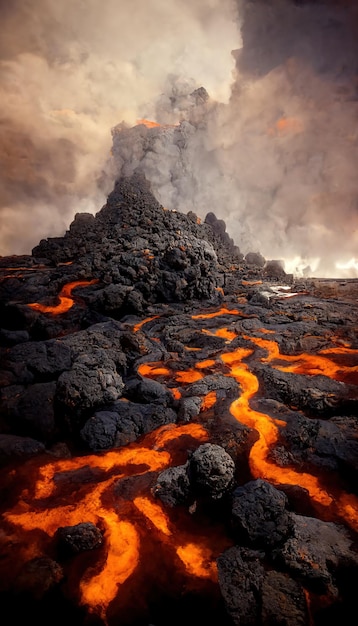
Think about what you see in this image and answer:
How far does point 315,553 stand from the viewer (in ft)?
20.4

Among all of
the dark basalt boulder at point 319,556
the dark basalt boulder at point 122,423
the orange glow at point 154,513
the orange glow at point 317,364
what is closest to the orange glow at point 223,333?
the orange glow at point 317,364

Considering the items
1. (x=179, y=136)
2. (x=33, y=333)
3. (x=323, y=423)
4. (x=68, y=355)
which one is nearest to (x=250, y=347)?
(x=323, y=423)

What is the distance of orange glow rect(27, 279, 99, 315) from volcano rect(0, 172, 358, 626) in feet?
20.8

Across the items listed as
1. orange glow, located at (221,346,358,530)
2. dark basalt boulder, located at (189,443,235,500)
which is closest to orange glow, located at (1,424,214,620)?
dark basalt boulder, located at (189,443,235,500)

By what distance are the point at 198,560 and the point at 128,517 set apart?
2319 mm

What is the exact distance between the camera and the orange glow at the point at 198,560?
21.0ft

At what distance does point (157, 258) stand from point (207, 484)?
86.2 ft

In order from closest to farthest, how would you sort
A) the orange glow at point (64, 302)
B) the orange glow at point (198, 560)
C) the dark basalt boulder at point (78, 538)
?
the orange glow at point (198, 560) < the dark basalt boulder at point (78, 538) < the orange glow at point (64, 302)

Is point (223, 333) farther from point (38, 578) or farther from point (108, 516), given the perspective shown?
point (38, 578)

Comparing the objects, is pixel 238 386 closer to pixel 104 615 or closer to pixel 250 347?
pixel 250 347

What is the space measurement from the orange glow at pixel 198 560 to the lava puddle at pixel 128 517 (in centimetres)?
2

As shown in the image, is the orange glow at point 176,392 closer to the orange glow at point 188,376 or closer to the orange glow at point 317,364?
the orange glow at point 188,376

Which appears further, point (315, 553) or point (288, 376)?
point (288, 376)

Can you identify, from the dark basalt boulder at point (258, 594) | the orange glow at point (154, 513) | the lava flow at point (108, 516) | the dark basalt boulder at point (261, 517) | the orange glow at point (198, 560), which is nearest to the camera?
the dark basalt boulder at point (258, 594)
